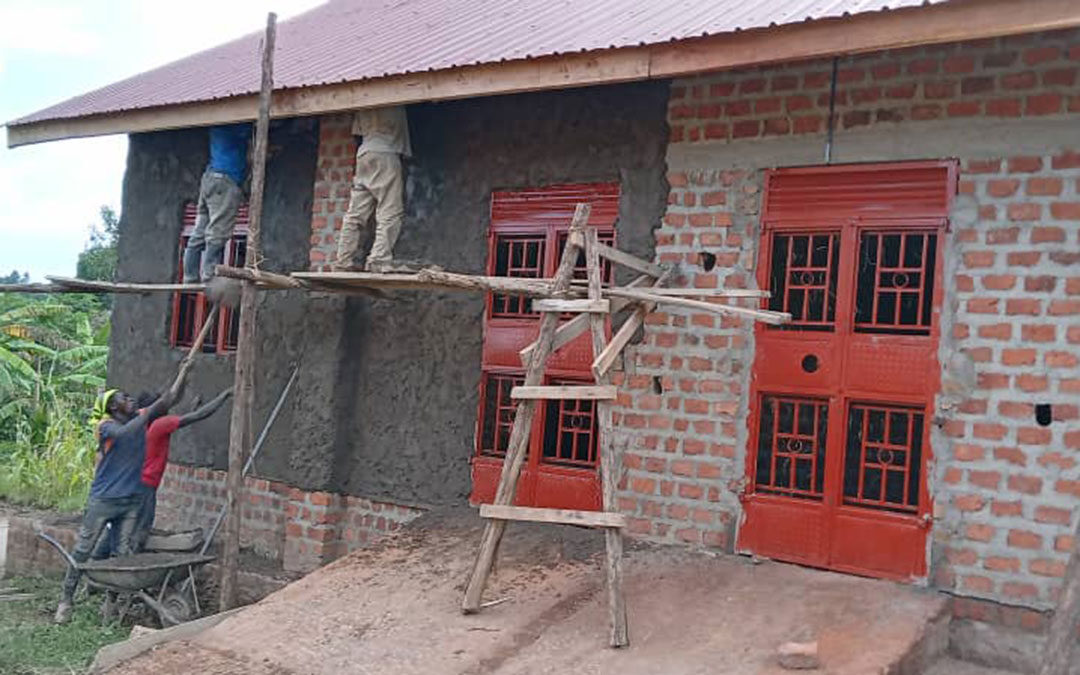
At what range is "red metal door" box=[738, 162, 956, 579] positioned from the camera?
533cm

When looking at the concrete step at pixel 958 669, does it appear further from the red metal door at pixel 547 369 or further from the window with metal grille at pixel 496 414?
the window with metal grille at pixel 496 414

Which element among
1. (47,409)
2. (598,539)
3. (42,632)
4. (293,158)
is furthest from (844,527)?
(47,409)

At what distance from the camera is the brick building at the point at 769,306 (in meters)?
5.00

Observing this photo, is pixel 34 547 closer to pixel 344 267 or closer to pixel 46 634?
pixel 46 634

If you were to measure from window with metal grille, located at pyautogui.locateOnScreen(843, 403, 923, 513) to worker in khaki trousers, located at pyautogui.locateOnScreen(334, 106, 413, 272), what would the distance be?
3.33m

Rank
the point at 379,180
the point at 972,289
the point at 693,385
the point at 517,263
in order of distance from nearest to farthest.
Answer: the point at 972,289, the point at 693,385, the point at 517,263, the point at 379,180

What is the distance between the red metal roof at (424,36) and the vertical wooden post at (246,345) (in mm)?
292

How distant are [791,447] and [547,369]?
5.88ft

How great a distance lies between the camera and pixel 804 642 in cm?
456

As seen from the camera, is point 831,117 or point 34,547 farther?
point 34,547

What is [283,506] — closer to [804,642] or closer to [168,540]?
[168,540]

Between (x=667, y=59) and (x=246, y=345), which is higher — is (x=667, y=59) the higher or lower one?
the higher one

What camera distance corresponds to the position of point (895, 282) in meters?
5.49

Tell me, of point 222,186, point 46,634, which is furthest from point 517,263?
point 46,634
